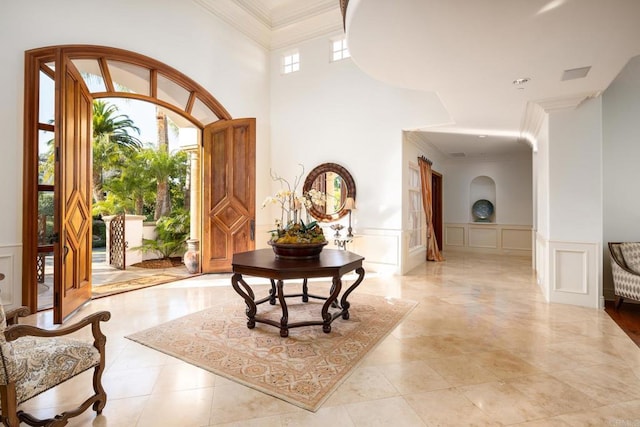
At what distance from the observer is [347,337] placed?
116 inches

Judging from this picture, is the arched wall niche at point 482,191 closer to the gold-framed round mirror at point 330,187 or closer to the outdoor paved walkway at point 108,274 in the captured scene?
the gold-framed round mirror at point 330,187

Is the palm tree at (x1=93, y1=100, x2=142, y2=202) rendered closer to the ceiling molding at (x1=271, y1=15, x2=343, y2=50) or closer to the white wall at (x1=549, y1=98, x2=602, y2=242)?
the ceiling molding at (x1=271, y1=15, x2=343, y2=50)

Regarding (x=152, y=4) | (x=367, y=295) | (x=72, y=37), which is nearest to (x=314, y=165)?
(x=367, y=295)

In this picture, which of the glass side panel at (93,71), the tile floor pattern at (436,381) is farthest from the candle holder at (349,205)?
the glass side panel at (93,71)

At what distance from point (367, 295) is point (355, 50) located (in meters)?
2.91

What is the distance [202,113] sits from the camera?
228 inches

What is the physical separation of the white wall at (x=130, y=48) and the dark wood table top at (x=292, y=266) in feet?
8.04

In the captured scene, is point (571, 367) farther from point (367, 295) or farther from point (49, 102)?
point (49, 102)

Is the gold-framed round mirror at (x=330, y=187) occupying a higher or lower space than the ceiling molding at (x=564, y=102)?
lower

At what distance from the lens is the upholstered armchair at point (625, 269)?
12.4 feet

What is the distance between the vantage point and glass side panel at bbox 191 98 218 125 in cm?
Answer: 568

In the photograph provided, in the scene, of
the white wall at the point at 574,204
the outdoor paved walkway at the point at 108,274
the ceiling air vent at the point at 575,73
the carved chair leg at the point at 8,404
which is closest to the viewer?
the carved chair leg at the point at 8,404

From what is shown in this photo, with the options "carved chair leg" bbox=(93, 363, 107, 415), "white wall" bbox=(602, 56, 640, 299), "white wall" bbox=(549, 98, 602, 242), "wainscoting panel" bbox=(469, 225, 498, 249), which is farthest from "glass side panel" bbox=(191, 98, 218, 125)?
"wainscoting panel" bbox=(469, 225, 498, 249)

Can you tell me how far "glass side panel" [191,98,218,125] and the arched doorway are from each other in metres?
0.02
